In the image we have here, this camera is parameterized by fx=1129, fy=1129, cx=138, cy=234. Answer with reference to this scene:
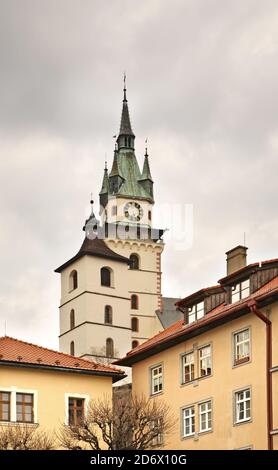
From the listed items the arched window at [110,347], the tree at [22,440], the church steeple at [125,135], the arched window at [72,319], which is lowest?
the tree at [22,440]

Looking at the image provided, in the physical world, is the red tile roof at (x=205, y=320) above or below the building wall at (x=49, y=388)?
above

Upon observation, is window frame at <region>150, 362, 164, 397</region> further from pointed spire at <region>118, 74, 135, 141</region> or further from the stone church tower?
pointed spire at <region>118, 74, 135, 141</region>

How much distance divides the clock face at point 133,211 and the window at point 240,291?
103102 mm

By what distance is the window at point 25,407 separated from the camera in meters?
54.0

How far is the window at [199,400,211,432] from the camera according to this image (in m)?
51.5

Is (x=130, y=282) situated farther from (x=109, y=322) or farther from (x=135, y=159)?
(x=135, y=159)

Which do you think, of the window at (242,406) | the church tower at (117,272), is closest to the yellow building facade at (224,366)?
the window at (242,406)

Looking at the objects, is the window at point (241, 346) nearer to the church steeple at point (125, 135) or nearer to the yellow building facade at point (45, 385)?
the yellow building facade at point (45, 385)

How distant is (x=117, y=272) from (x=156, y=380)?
259 ft

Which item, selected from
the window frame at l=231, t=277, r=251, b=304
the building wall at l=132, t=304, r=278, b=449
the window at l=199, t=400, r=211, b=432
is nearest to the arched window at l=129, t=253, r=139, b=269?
the building wall at l=132, t=304, r=278, b=449

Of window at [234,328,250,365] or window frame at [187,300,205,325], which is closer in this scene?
window at [234,328,250,365]

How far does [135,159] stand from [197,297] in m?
111

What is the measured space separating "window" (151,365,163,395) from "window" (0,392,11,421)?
742 cm
